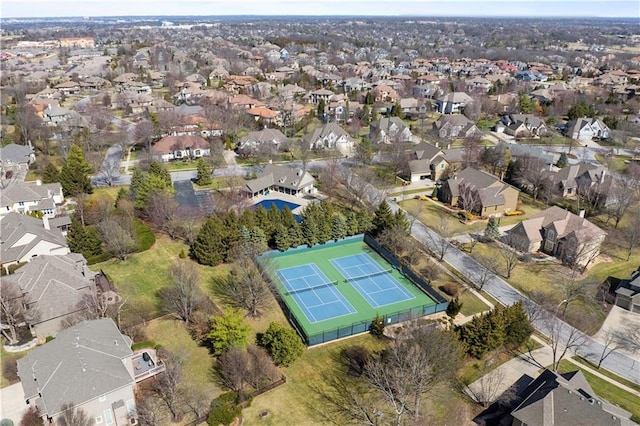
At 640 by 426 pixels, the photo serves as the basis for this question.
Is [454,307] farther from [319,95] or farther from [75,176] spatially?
[319,95]

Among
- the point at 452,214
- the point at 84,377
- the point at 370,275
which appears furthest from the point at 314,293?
the point at 452,214

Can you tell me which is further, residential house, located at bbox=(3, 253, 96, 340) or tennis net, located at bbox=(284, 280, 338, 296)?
tennis net, located at bbox=(284, 280, 338, 296)

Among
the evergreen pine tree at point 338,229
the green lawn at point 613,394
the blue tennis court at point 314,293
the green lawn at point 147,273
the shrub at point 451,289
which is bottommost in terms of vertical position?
the blue tennis court at point 314,293

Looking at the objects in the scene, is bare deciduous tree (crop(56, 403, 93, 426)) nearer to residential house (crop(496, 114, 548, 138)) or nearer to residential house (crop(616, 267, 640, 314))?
residential house (crop(616, 267, 640, 314))

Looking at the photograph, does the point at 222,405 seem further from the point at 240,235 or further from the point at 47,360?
the point at 240,235

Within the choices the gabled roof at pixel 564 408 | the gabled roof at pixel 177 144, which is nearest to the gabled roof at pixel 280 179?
the gabled roof at pixel 177 144

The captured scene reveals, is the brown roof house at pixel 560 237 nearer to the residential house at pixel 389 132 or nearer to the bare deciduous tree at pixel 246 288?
the bare deciduous tree at pixel 246 288

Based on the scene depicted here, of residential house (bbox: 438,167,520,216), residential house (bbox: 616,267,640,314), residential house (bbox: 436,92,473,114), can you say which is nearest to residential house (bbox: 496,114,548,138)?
residential house (bbox: 436,92,473,114)
